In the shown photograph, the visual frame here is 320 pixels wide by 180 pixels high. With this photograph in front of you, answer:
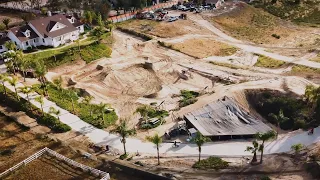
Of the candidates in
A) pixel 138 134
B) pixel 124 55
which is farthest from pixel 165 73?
pixel 138 134

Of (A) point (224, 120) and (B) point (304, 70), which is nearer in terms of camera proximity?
(A) point (224, 120)

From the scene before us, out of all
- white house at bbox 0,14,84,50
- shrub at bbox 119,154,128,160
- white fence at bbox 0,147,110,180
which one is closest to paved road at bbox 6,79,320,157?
shrub at bbox 119,154,128,160

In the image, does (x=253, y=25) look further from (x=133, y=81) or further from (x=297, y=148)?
(x=297, y=148)

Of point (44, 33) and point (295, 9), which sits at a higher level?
point (44, 33)

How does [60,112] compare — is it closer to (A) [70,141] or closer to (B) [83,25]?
(A) [70,141]

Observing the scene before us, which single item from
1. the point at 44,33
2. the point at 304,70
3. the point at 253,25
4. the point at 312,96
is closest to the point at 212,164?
the point at 312,96

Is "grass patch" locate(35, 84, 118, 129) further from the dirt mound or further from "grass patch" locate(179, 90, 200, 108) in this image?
"grass patch" locate(179, 90, 200, 108)
